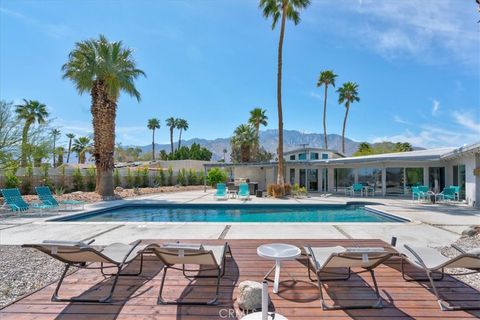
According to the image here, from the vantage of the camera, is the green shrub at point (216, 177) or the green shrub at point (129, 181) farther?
the green shrub at point (216, 177)

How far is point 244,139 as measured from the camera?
124 feet

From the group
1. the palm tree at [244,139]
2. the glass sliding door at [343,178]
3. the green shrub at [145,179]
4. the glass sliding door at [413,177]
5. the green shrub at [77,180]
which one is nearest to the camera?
the glass sliding door at [413,177]

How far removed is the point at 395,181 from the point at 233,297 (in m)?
19.6

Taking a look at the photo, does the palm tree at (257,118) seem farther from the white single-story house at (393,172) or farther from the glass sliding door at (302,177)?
the glass sliding door at (302,177)

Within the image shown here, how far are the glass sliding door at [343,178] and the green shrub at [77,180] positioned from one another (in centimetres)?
1794

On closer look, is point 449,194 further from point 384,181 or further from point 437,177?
point 384,181

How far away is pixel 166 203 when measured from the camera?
48.9 ft

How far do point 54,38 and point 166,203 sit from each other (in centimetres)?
863

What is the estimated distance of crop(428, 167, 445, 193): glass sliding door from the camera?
61.2 ft

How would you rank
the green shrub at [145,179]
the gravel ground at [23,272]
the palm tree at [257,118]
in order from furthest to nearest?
the palm tree at [257,118]
the green shrub at [145,179]
the gravel ground at [23,272]

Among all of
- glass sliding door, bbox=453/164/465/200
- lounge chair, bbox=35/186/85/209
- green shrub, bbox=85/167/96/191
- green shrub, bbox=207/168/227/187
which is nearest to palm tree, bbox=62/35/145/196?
green shrub, bbox=85/167/96/191

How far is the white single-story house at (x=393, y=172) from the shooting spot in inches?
563

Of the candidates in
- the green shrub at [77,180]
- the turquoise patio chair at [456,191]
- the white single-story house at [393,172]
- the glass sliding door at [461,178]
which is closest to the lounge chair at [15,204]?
the green shrub at [77,180]

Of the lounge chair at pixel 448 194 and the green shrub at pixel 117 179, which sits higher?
the green shrub at pixel 117 179
